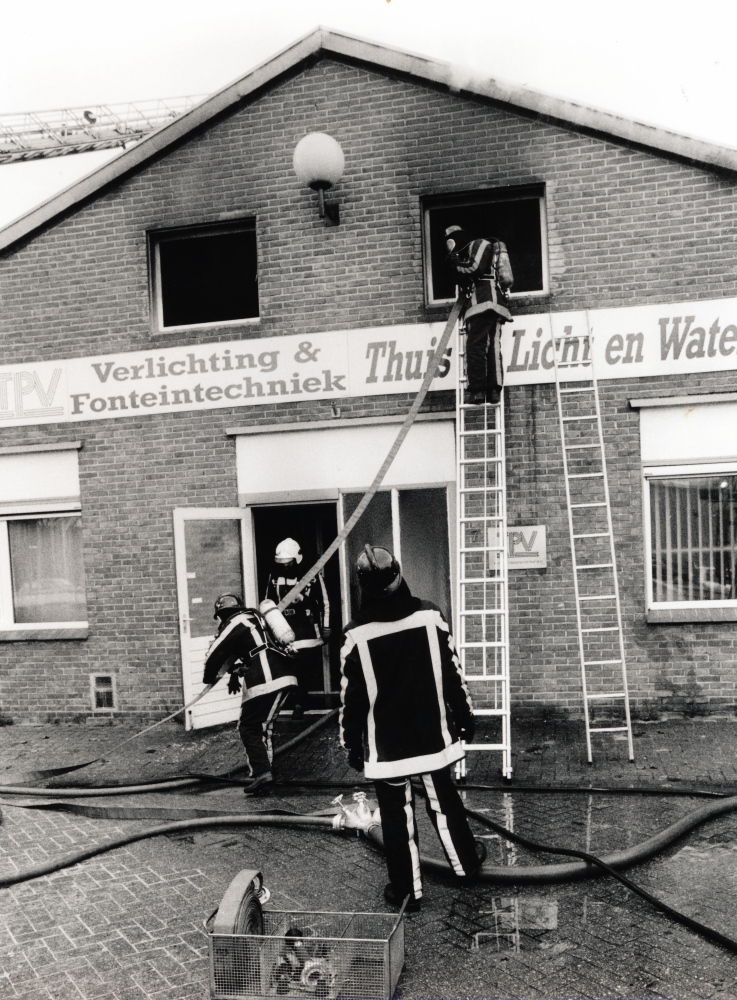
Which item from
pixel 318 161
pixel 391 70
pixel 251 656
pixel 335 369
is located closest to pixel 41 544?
pixel 335 369

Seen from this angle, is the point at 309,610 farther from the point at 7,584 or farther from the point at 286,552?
the point at 7,584

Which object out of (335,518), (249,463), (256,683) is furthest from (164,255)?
(256,683)

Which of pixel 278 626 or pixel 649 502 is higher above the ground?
pixel 649 502

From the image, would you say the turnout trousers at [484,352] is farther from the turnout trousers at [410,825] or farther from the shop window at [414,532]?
the turnout trousers at [410,825]

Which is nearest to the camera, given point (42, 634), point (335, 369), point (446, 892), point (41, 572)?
point (446, 892)

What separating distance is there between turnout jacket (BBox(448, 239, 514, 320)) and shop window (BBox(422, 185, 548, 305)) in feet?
3.21

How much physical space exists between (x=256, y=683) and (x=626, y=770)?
2.93 m

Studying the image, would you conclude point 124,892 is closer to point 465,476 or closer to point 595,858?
point 595,858

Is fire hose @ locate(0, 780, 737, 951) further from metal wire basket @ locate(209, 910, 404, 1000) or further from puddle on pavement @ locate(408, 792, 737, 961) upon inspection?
metal wire basket @ locate(209, 910, 404, 1000)

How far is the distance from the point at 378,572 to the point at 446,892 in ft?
5.91

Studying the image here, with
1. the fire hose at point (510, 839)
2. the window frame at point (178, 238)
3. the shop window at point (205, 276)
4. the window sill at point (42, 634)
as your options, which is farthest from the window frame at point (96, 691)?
the shop window at point (205, 276)

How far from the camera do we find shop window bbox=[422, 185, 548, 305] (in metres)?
8.33

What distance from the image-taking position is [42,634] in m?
9.12

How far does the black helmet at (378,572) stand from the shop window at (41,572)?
596 centimetres
